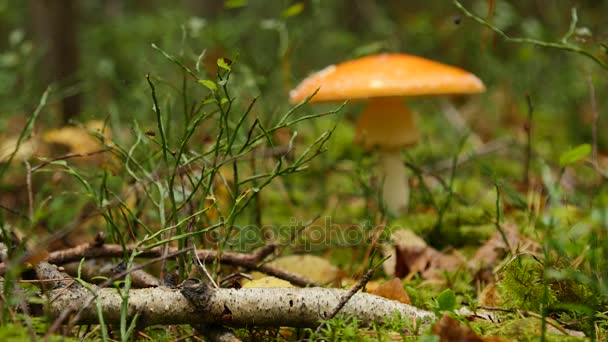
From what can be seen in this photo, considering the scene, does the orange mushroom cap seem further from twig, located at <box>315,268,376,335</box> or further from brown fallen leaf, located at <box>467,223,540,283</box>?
twig, located at <box>315,268,376,335</box>

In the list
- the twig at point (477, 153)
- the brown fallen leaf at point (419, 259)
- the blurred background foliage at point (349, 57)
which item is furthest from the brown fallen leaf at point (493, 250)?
the twig at point (477, 153)

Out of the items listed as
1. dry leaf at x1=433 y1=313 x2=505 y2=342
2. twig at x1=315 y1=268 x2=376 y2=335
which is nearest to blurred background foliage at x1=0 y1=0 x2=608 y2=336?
dry leaf at x1=433 y1=313 x2=505 y2=342

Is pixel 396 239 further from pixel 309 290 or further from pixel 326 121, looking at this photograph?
pixel 326 121

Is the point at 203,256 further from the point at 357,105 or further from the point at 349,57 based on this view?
the point at 357,105

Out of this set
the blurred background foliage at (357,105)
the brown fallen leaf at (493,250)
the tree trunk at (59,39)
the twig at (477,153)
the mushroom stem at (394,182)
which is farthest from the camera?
the tree trunk at (59,39)

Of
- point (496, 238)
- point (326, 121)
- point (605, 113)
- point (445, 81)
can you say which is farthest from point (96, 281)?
point (605, 113)

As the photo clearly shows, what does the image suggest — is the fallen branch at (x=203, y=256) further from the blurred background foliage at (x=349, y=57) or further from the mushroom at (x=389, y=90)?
the blurred background foliage at (x=349, y=57)

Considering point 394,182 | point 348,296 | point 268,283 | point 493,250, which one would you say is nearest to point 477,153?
point 394,182
